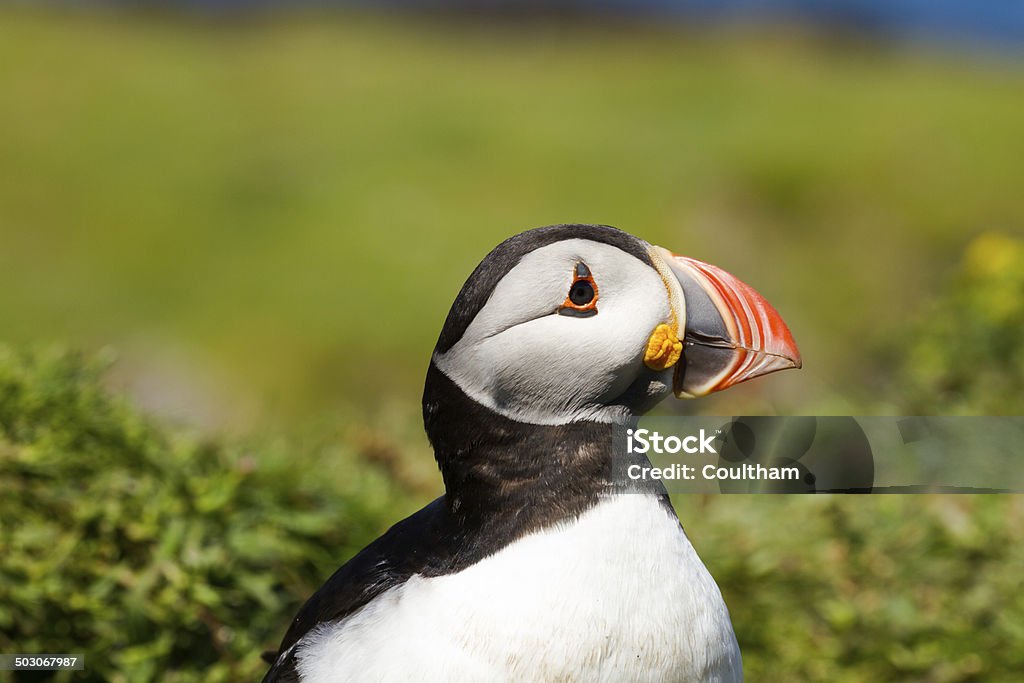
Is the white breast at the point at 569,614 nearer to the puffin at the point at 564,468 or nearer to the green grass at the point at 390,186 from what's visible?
the puffin at the point at 564,468

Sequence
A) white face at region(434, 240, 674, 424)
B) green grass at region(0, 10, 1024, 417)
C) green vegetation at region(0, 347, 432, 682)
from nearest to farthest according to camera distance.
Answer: white face at region(434, 240, 674, 424) → green vegetation at region(0, 347, 432, 682) → green grass at region(0, 10, 1024, 417)

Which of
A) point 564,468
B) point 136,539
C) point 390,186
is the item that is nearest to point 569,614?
point 564,468

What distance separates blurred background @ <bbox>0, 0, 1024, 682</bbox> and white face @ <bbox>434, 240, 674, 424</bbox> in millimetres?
1385

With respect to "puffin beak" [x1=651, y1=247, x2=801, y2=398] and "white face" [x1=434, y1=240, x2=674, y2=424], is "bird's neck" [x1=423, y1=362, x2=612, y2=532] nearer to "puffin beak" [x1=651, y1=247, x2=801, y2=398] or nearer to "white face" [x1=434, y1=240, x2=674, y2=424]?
"white face" [x1=434, y1=240, x2=674, y2=424]

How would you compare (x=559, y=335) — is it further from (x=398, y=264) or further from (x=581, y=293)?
(x=398, y=264)

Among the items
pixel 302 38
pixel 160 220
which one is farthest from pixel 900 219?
pixel 302 38

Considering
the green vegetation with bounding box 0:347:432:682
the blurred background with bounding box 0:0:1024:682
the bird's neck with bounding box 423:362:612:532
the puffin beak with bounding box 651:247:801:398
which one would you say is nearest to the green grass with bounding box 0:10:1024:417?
the blurred background with bounding box 0:0:1024:682

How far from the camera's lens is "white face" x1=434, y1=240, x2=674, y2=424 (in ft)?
6.09

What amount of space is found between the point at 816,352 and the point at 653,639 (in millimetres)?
5582

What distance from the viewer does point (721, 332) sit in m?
1.95

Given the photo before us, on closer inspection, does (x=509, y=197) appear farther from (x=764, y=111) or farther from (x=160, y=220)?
(x=764, y=111)

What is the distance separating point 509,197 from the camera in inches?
318

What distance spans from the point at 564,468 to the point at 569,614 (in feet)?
0.85

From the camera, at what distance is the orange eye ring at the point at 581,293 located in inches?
73.3
